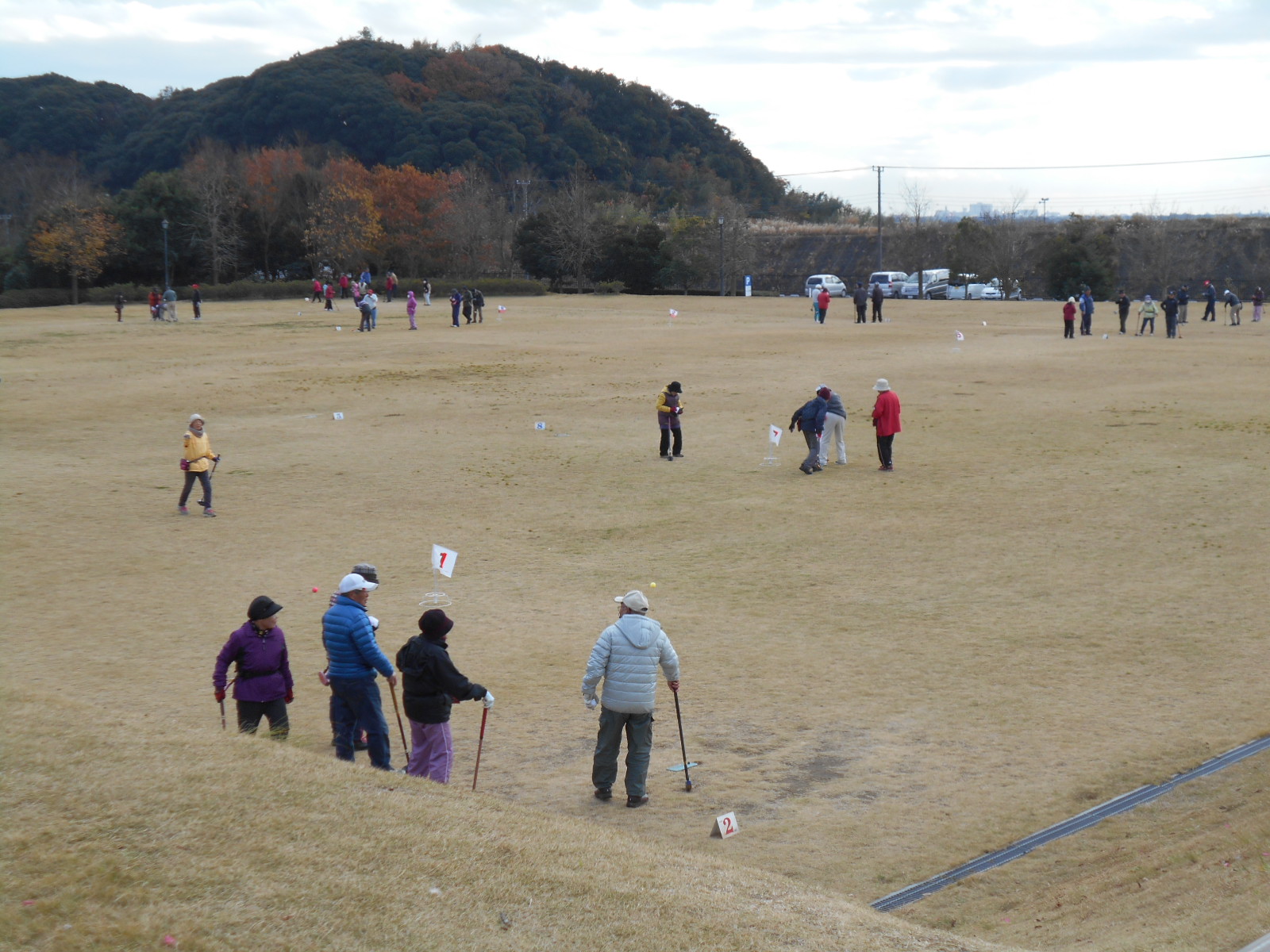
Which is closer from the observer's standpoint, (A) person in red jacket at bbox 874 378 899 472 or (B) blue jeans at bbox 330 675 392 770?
(B) blue jeans at bbox 330 675 392 770

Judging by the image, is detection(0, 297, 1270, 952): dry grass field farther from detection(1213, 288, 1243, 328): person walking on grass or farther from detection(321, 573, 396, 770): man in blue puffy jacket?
detection(1213, 288, 1243, 328): person walking on grass

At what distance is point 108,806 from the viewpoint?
21.8ft

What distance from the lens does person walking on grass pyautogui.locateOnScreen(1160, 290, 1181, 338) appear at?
44.7m

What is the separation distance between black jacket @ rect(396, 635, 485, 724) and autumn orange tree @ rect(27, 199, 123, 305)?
69933mm

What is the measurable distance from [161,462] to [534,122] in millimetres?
110649

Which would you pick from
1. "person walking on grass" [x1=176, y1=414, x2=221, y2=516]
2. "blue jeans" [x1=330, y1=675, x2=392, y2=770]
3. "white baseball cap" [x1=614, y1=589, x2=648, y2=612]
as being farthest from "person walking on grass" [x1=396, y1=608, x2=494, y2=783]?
"person walking on grass" [x1=176, y1=414, x2=221, y2=516]

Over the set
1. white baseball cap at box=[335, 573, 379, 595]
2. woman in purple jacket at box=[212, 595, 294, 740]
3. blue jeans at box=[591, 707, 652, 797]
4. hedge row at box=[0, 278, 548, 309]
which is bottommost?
blue jeans at box=[591, 707, 652, 797]

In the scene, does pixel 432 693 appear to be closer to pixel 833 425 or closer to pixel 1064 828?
pixel 1064 828

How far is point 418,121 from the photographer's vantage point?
402 ft

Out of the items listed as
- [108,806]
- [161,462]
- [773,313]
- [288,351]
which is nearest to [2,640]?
[108,806]

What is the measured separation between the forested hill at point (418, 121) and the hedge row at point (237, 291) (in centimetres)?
4859

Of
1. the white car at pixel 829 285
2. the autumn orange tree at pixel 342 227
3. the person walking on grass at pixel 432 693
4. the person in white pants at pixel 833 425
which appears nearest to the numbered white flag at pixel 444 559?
the person walking on grass at pixel 432 693

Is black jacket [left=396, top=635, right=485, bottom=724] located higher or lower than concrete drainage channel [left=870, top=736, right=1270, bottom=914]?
higher

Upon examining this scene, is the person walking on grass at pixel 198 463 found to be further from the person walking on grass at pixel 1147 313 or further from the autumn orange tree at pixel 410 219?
the autumn orange tree at pixel 410 219
